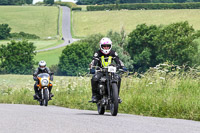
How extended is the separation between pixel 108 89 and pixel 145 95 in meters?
1.74

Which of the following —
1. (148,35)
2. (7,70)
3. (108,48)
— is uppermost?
(108,48)

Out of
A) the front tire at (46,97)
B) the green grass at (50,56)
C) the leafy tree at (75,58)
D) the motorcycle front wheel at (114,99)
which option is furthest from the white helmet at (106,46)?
the green grass at (50,56)

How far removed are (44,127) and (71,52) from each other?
10444 cm

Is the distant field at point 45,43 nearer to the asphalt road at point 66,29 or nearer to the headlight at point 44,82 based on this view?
the asphalt road at point 66,29

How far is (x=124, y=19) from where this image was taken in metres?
144

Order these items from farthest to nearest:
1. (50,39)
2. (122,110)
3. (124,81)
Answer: (50,39)
(124,81)
(122,110)

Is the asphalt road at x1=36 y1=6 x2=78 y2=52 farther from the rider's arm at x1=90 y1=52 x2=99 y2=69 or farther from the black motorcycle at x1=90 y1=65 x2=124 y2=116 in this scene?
the black motorcycle at x1=90 y1=65 x2=124 y2=116

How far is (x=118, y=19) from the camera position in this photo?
145 meters

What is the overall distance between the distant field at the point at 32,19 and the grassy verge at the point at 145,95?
11589cm

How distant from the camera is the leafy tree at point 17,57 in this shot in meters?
109

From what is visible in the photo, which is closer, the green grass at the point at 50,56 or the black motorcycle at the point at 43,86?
the black motorcycle at the point at 43,86

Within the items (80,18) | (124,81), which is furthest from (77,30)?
(124,81)

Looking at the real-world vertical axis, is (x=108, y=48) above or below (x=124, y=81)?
above

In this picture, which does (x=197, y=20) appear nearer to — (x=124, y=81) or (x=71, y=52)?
(x=71, y=52)
